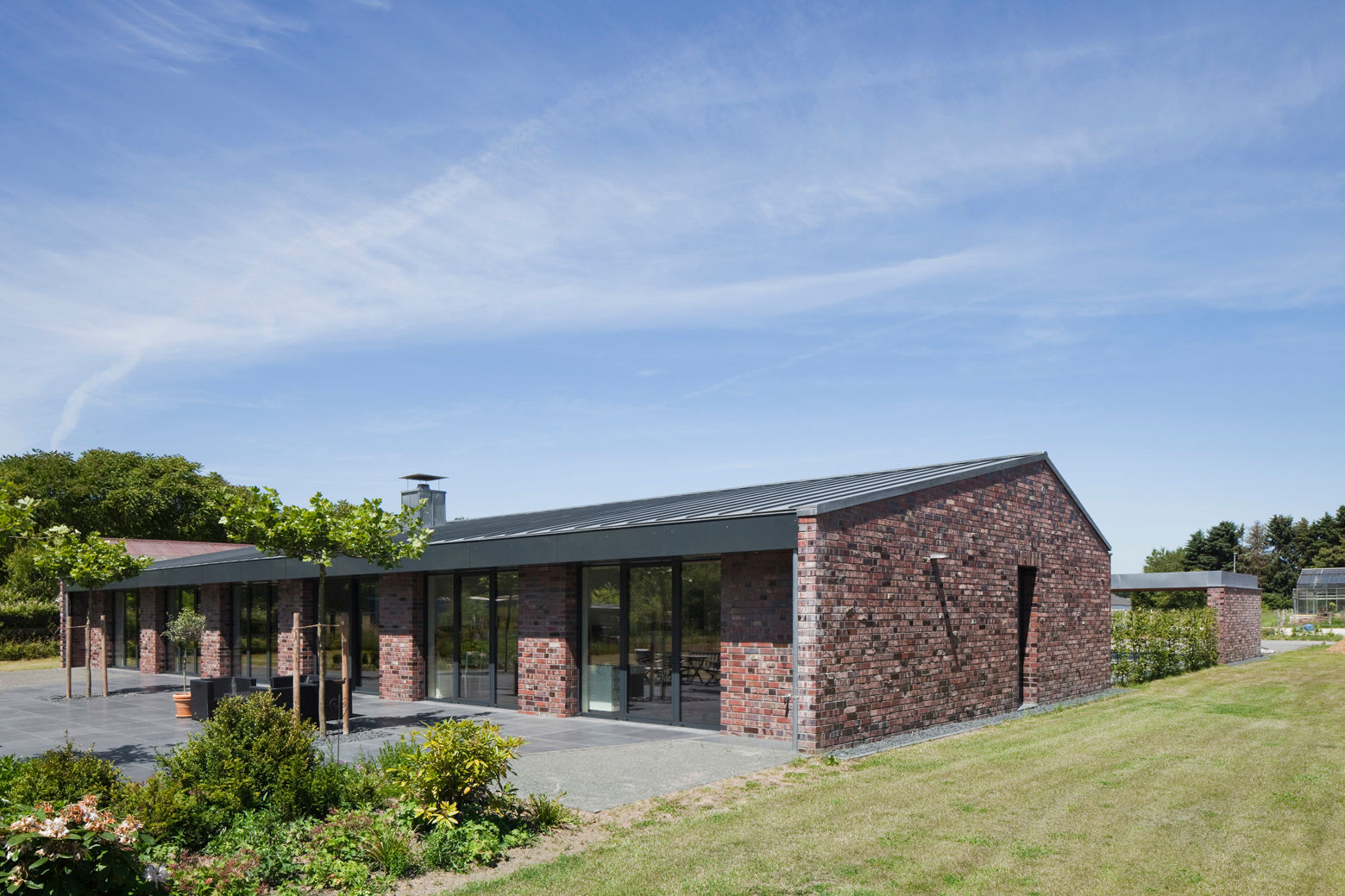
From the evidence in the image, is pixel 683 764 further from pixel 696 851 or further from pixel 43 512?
pixel 43 512

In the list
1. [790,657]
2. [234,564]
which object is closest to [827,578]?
[790,657]

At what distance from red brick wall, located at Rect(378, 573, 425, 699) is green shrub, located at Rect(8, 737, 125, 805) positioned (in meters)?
11.5

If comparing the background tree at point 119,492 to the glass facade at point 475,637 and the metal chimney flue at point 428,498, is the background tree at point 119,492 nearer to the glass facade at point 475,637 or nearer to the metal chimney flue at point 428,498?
the metal chimney flue at point 428,498

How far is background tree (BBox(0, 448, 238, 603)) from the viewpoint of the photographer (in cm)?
5266

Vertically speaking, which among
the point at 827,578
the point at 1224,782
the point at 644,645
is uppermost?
the point at 827,578

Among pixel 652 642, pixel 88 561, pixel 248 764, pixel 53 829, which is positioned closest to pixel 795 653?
pixel 652 642

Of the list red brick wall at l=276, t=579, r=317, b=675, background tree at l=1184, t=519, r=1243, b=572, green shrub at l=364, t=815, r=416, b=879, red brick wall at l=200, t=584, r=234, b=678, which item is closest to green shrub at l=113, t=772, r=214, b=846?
green shrub at l=364, t=815, r=416, b=879

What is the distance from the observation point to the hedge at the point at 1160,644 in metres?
24.3

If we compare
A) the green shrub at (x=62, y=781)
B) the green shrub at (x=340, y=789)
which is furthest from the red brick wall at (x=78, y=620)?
the green shrub at (x=62, y=781)

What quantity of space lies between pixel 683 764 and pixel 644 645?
3.89m

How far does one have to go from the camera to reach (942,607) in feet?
51.1

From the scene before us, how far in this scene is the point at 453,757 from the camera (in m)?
8.52

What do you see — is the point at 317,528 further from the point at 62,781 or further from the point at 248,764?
the point at 62,781

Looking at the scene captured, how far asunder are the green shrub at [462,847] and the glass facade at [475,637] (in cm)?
933
